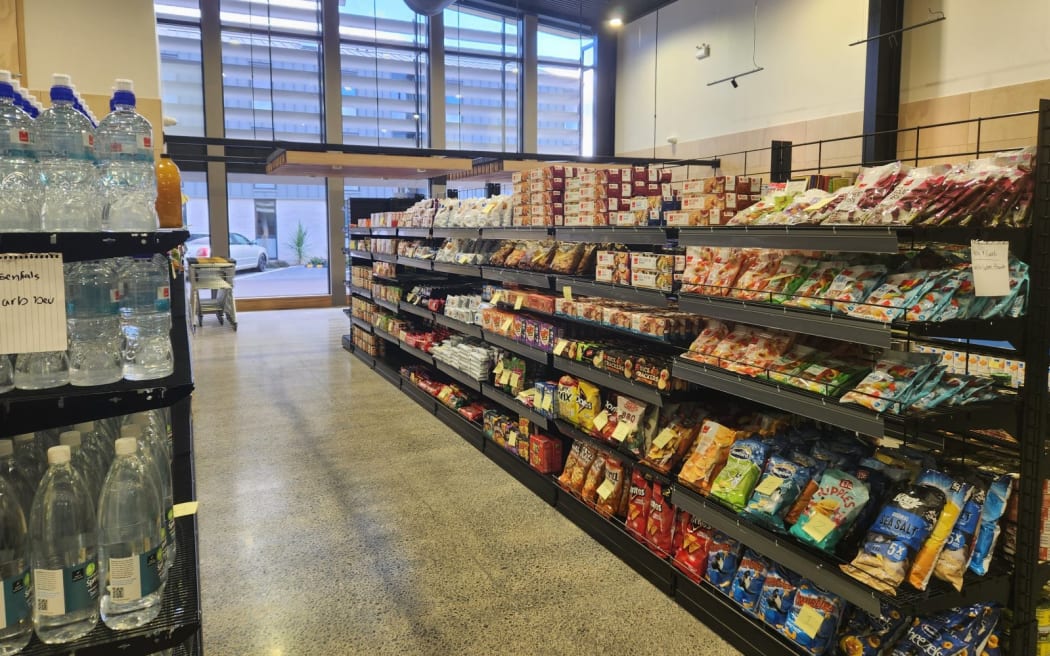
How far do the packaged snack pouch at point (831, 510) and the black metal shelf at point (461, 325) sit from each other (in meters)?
3.06

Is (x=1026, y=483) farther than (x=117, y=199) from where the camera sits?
Yes

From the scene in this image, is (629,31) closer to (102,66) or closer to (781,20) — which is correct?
(781,20)

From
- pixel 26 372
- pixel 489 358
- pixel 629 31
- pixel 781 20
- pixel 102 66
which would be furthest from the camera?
pixel 629 31

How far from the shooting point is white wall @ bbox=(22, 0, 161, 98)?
2.98 meters

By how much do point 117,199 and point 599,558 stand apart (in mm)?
2584

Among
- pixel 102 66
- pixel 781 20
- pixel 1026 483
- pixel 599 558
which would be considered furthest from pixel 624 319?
pixel 781 20

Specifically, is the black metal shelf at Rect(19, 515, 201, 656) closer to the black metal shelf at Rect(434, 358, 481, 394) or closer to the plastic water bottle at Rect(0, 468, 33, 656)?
the plastic water bottle at Rect(0, 468, 33, 656)

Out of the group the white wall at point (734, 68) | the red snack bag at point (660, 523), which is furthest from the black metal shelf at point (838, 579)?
the white wall at point (734, 68)

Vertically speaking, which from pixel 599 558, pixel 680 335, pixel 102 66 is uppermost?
pixel 102 66

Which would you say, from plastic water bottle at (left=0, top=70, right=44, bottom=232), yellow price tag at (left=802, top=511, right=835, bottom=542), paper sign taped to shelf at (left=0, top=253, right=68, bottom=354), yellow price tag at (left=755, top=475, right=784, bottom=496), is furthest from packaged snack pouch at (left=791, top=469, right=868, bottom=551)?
plastic water bottle at (left=0, top=70, right=44, bottom=232)

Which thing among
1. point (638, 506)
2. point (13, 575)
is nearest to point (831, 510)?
point (638, 506)

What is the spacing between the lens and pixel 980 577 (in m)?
2.14

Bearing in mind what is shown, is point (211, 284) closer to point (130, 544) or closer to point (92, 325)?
point (92, 325)

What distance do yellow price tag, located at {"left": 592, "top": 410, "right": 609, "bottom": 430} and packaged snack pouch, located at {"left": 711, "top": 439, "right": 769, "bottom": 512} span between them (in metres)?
0.92
